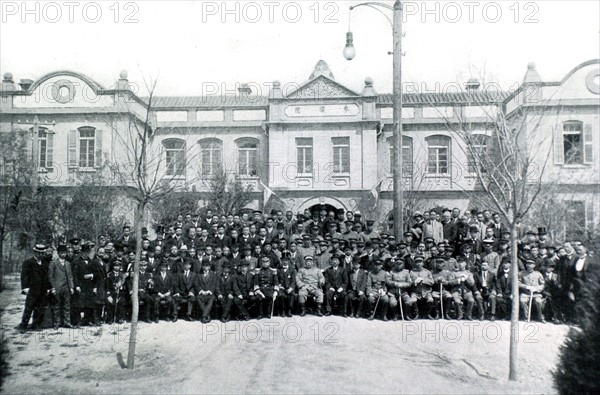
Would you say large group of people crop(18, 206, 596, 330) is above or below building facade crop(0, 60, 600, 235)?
below

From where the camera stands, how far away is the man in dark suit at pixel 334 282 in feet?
33.0

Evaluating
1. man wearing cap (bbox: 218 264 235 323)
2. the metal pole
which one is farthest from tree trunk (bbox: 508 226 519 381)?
man wearing cap (bbox: 218 264 235 323)

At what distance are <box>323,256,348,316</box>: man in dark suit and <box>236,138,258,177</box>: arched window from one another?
42.6 feet

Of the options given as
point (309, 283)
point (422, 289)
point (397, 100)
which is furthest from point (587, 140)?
point (309, 283)

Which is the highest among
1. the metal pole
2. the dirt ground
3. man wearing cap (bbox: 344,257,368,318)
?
the metal pole

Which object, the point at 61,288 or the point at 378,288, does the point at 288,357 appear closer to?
the point at 378,288

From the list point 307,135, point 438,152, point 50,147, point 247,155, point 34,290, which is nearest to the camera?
point 34,290

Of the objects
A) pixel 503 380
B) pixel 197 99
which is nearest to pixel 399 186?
pixel 503 380

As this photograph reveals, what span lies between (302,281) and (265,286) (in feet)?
2.51

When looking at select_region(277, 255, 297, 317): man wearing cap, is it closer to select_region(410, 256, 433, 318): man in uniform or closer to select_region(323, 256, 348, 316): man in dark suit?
select_region(323, 256, 348, 316): man in dark suit

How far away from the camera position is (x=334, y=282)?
1028 cm

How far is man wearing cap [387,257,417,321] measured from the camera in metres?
9.77

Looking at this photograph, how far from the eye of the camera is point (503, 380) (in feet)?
21.2

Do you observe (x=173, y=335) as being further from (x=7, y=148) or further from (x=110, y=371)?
(x=7, y=148)
